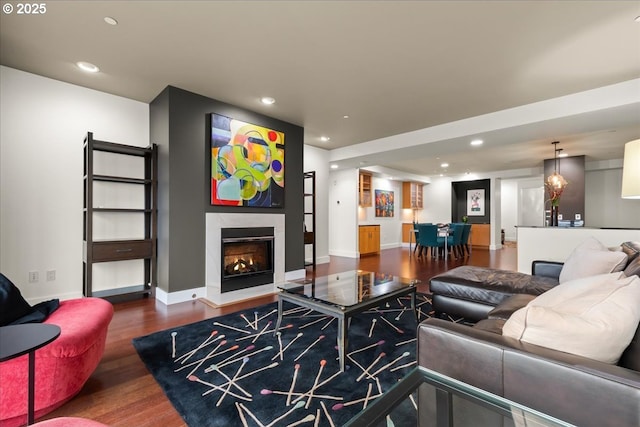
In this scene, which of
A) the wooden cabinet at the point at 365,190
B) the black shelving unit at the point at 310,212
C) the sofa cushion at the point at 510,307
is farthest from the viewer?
the wooden cabinet at the point at 365,190

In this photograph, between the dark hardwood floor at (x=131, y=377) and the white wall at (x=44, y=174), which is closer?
the dark hardwood floor at (x=131, y=377)

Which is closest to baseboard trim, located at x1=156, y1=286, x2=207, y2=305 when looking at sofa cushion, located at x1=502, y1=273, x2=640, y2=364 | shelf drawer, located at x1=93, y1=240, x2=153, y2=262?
shelf drawer, located at x1=93, y1=240, x2=153, y2=262

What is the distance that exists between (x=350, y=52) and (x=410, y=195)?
8.28 meters

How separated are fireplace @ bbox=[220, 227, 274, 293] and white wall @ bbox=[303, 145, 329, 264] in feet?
6.48

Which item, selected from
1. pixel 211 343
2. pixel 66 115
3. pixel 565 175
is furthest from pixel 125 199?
pixel 565 175

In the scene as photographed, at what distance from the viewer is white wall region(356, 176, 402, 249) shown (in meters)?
8.98

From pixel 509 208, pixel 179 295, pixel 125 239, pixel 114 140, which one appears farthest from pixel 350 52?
pixel 509 208

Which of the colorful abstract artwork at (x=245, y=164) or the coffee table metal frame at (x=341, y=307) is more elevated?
the colorful abstract artwork at (x=245, y=164)

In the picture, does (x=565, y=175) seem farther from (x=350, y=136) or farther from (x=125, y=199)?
(x=125, y=199)

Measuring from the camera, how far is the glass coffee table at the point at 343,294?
206cm

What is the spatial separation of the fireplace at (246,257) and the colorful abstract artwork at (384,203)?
5.66m

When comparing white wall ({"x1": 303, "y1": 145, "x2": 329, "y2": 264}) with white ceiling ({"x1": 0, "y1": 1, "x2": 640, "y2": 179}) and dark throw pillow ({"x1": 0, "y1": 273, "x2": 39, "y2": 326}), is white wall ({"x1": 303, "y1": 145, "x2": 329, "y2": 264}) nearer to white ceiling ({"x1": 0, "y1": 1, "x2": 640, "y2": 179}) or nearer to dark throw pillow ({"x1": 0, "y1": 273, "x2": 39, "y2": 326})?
white ceiling ({"x1": 0, "y1": 1, "x2": 640, "y2": 179})

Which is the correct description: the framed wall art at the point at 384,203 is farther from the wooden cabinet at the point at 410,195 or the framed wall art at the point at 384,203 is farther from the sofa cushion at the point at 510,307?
the sofa cushion at the point at 510,307

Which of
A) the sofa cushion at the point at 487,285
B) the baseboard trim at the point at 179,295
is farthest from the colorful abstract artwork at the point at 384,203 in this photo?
the baseboard trim at the point at 179,295
